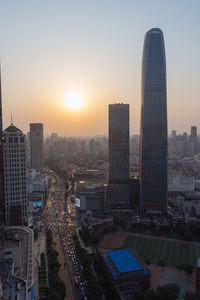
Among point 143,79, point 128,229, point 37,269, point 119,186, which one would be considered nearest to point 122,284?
point 37,269

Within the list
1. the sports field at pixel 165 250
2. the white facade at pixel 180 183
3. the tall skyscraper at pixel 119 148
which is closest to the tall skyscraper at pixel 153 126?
the tall skyscraper at pixel 119 148

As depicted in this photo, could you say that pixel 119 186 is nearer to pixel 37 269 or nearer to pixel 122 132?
pixel 122 132

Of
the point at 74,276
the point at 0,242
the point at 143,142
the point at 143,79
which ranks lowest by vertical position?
the point at 74,276

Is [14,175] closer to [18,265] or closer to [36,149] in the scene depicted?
[18,265]

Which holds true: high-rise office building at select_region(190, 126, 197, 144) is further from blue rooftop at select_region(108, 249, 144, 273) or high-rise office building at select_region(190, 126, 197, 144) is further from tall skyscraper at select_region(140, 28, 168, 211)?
blue rooftop at select_region(108, 249, 144, 273)

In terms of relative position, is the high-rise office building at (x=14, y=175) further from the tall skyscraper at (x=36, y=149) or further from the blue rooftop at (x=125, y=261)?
the tall skyscraper at (x=36, y=149)

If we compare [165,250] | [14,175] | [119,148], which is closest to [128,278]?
[165,250]

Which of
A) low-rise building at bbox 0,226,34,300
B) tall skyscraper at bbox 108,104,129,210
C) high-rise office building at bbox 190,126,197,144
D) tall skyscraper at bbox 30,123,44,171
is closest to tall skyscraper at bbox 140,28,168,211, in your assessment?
tall skyscraper at bbox 108,104,129,210
